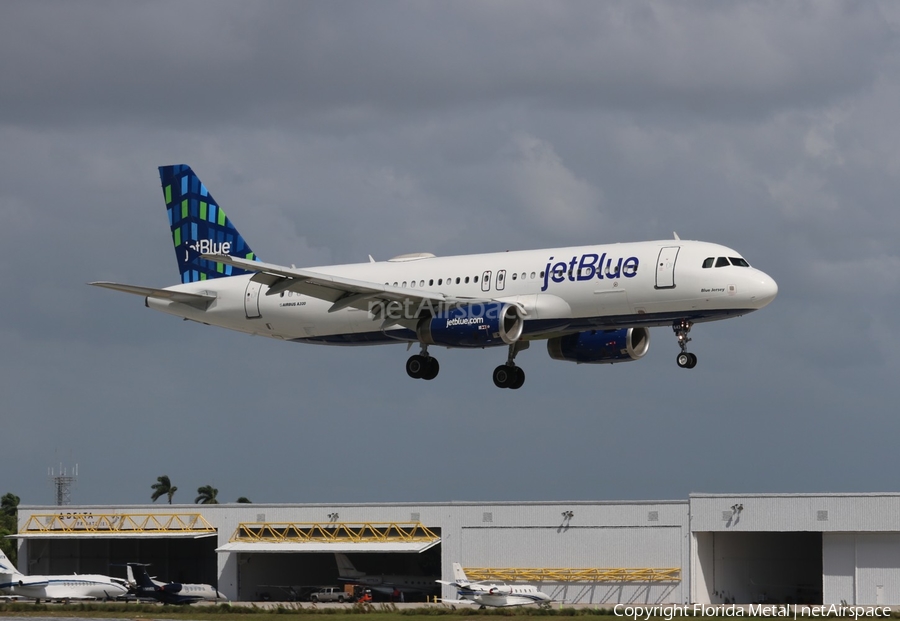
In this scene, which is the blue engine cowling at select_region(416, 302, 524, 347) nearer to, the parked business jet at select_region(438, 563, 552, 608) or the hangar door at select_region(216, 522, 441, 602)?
the parked business jet at select_region(438, 563, 552, 608)

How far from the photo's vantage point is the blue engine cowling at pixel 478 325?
5925 cm

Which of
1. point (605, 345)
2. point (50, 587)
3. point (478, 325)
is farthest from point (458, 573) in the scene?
point (478, 325)

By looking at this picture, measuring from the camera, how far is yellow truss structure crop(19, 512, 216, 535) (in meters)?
99.1

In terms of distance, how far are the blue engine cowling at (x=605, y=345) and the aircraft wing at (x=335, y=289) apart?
20.5 ft

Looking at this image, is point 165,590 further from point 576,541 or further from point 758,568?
point 758,568

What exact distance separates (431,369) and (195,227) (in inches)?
722

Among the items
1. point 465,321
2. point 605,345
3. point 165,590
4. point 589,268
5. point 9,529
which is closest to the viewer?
point 589,268

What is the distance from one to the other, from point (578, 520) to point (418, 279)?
26.8 meters

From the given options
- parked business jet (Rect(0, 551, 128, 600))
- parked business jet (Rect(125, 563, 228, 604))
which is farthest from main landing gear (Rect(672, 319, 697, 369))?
parked business jet (Rect(0, 551, 128, 600))

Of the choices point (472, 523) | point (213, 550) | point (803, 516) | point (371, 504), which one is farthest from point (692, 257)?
point (213, 550)

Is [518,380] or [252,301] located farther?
[252,301]

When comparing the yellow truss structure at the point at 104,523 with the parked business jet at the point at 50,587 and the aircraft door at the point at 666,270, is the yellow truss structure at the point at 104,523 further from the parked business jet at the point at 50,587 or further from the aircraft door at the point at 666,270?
the aircraft door at the point at 666,270

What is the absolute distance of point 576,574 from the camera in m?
84.2

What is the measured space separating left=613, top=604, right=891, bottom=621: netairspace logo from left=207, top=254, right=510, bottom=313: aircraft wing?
1821 cm
